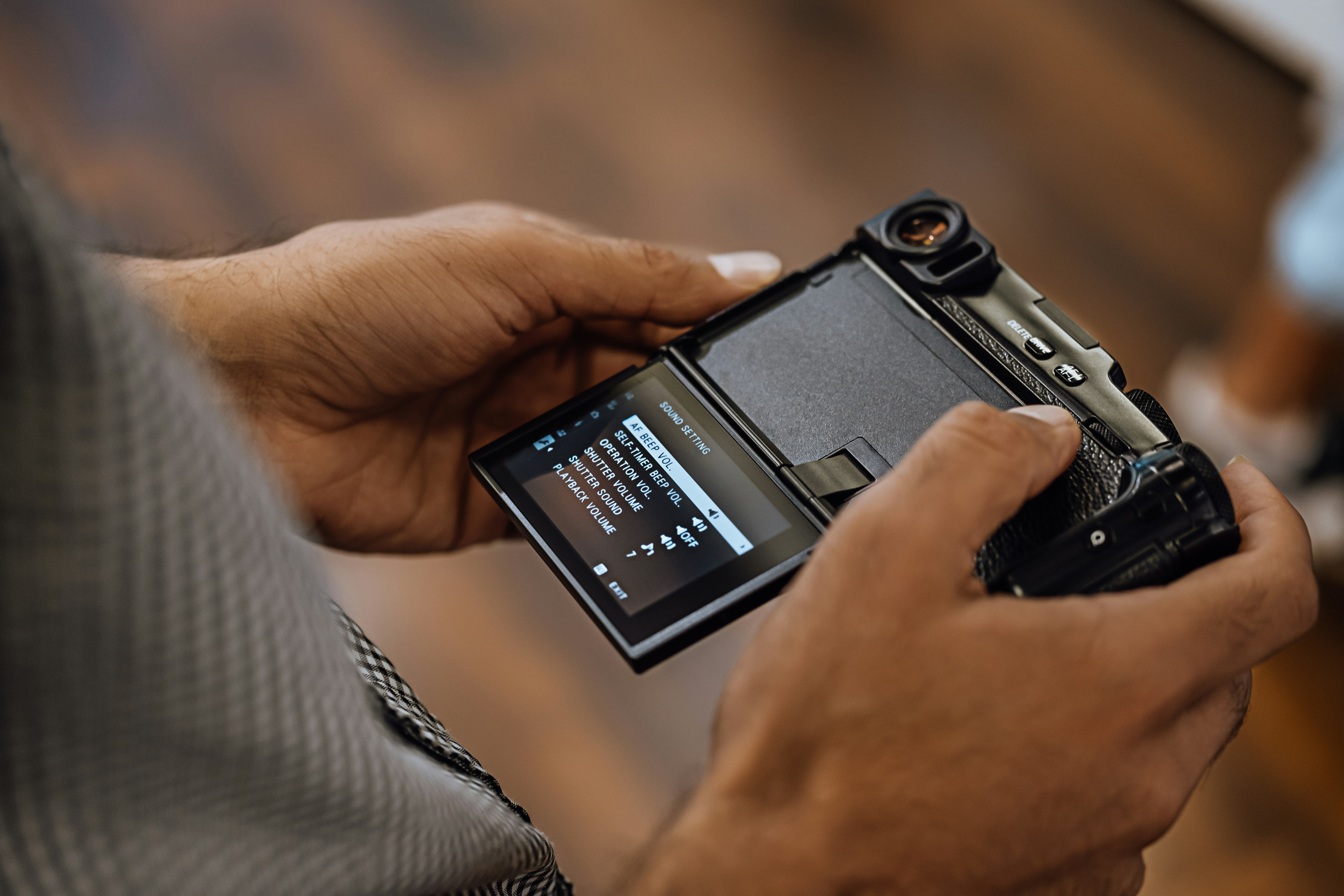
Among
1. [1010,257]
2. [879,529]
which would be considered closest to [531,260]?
[879,529]

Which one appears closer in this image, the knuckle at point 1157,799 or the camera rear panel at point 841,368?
the knuckle at point 1157,799

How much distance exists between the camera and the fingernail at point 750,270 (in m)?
0.84

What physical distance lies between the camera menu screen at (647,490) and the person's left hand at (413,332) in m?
0.12

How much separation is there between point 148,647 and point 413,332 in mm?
479

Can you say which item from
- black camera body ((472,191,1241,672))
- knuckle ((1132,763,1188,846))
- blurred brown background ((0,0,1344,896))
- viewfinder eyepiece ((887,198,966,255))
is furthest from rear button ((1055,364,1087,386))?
blurred brown background ((0,0,1344,896))

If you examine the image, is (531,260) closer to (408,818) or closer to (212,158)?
(408,818)

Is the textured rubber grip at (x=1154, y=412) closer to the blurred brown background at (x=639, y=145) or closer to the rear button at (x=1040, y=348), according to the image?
the rear button at (x=1040, y=348)

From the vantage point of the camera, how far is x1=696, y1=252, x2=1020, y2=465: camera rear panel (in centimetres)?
67

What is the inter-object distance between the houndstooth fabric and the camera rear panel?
36 cm

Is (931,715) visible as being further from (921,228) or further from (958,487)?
(921,228)

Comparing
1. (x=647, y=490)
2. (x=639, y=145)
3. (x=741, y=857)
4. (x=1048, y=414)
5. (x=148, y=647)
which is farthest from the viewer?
(x=639, y=145)

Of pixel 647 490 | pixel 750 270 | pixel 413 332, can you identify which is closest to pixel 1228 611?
pixel 647 490

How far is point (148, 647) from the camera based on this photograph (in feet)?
→ 1.07

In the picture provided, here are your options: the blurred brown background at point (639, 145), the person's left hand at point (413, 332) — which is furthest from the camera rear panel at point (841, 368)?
the blurred brown background at point (639, 145)
